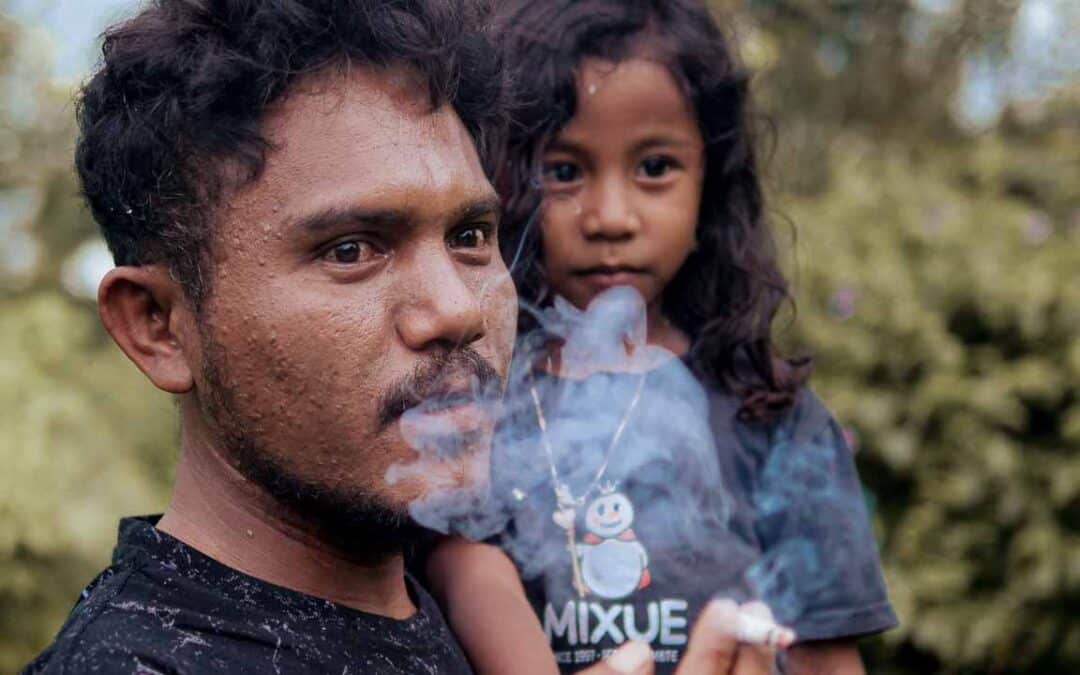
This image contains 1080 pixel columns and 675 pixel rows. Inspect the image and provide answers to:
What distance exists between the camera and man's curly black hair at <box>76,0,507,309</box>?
6.15 ft

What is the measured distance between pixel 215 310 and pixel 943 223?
16.2ft

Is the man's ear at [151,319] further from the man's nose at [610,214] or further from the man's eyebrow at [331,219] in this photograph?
the man's nose at [610,214]

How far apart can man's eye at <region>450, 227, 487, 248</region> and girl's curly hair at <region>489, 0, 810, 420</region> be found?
327 millimetres

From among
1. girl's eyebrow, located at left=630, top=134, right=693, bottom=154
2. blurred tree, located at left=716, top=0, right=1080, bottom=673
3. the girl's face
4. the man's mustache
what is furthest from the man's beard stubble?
blurred tree, located at left=716, top=0, right=1080, bottom=673

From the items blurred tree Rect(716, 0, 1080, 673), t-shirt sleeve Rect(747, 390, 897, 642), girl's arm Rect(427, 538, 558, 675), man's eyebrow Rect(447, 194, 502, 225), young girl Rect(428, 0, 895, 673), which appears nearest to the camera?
man's eyebrow Rect(447, 194, 502, 225)

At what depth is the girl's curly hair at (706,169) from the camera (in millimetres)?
2492

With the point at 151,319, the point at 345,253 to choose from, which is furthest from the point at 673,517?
the point at 151,319

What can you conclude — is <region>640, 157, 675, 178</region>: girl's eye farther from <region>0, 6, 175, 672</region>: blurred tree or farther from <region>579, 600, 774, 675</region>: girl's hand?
<region>0, 6, 175, 672</region>: blurred tree

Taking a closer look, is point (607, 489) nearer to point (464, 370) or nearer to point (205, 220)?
point (464, 370)

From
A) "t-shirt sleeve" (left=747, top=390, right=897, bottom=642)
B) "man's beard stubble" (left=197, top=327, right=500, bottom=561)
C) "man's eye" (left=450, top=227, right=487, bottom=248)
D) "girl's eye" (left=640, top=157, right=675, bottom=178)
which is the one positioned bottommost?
"t-shirt sleeve" (left=747, top=390, right=897, bottom=642)

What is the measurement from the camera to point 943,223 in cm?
630

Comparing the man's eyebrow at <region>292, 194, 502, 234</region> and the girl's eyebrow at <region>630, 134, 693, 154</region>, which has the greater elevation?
the girl's eyebrow at <region>630, 134, 693, 154</region>

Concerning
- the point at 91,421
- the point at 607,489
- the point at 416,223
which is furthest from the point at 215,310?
the point at 91,421

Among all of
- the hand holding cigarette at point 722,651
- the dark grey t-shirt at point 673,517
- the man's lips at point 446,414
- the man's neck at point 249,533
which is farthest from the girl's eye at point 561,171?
the hand holding cigarette at point 722,651
